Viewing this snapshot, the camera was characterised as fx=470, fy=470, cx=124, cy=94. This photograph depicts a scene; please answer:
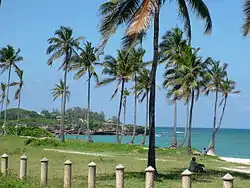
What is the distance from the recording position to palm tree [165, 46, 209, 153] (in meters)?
45.3

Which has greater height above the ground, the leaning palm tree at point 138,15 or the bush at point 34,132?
the leaning palm tree at point 138,15

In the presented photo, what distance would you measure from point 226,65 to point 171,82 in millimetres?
10389

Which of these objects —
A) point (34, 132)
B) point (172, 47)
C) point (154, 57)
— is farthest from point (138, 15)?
point (34, 132)

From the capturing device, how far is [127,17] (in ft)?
65.4

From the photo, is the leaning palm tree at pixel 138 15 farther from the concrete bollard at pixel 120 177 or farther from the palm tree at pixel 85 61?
the palm tree at pixel 85 61

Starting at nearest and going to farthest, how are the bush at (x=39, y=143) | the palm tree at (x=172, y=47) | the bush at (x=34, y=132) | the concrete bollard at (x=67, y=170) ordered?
the concrete bollard at (x=67, y=170) → the bush at (x=39, y=143) → the palm tree at (x=172, y=47) → the bush at (x=34, y=132)

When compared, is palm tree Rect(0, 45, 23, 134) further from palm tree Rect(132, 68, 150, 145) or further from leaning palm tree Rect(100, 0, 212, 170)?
leaning palm tree Rect(100, 0, 212, 170)

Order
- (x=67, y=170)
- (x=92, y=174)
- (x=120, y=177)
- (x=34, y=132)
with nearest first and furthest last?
(x=120, y=177)
(x=92, y=174)
(x=67, y=170)
(x=34, y=132)

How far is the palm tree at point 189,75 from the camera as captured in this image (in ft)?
149

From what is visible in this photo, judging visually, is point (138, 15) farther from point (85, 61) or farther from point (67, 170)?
point (85, 61)

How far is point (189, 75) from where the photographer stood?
4512cm

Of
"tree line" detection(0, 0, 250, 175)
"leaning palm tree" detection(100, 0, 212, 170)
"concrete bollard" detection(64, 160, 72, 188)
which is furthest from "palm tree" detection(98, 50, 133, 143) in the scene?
"concrete bollard" detection(64, 160, 72, 188)

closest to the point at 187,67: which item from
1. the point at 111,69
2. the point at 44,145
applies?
the point at 111,69

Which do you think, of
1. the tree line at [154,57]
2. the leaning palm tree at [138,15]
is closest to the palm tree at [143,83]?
the tree line at [154,57]
